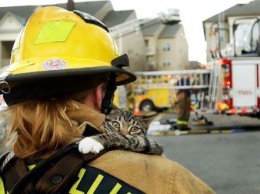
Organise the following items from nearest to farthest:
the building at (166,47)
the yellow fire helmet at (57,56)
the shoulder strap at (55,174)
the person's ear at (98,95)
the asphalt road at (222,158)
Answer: the shoulder strap at (55,174), the yellow fire helmet at (57,56), the person's ear at (98,95), the asphalt road at (222,158), the building at (166,47)

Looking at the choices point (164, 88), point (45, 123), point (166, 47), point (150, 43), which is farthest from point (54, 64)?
point (166, 47)

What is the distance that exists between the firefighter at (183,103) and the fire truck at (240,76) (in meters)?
0.77

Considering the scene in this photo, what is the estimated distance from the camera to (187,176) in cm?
154

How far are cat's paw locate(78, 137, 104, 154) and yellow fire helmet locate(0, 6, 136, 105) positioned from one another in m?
0.16

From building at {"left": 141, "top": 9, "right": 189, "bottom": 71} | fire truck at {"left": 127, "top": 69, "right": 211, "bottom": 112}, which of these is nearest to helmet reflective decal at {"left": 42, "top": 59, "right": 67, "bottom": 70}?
fire truck at {"left": 127, "top": 69, "right": 211, "bottom": 112}

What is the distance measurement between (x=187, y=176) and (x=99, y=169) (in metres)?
0.25

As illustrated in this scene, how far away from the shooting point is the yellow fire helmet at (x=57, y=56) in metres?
1.55

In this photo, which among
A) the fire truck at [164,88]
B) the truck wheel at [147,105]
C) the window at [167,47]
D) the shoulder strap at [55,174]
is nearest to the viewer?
the shoulder strap at [55,174]

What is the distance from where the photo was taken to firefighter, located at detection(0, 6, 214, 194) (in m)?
1.47

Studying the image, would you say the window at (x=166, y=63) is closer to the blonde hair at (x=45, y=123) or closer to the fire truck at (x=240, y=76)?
the fire truck at (x=240, y=76)

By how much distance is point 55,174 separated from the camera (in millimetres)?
1440

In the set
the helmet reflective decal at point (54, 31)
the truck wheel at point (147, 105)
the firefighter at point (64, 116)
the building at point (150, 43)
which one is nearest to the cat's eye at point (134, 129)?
the firefighter at point (64, 116)

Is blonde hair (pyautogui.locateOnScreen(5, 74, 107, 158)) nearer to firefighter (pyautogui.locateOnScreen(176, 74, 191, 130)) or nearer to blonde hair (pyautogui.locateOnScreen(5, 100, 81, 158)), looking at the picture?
blonde hair (pyautogui.locateOnScreen(5, 100, 81, 158))

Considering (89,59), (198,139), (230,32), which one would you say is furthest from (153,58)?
(89,59)
